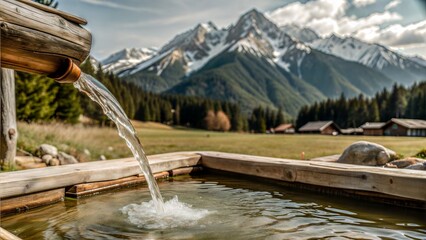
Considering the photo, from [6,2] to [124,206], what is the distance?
13.4 ft

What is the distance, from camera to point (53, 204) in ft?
18.0

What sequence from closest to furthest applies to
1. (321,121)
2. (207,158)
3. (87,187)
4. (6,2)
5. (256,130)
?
(6,2)
(87,187)
(207,158)
(321,121)
(256,130)

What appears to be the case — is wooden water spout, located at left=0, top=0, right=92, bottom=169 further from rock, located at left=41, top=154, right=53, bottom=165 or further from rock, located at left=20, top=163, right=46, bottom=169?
rock, located at left=41, top=154, right=53, bottom=165

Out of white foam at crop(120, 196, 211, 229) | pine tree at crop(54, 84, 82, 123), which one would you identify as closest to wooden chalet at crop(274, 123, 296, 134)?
pine tree at crop(54, 84, 82, 123)

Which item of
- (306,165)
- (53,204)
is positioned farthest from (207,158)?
(53,204)

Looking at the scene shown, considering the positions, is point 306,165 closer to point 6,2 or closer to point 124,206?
point 124,206

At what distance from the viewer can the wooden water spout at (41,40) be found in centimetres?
211

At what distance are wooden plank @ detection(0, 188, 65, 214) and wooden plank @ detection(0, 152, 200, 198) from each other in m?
0.11

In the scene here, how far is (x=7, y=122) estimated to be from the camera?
8719 millimetres

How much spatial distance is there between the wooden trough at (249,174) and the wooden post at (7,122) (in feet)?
10.4

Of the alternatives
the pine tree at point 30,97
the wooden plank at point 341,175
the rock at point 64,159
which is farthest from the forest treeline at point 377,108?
the rock at point 64,159

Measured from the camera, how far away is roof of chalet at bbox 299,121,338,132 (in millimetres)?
87500

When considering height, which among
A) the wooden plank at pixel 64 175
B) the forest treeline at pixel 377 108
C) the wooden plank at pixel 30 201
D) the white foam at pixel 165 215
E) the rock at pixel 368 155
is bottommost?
the white foam at pixel 165 215

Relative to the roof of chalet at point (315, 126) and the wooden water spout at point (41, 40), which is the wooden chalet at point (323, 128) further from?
the wooden water spout at point (41, 40)
